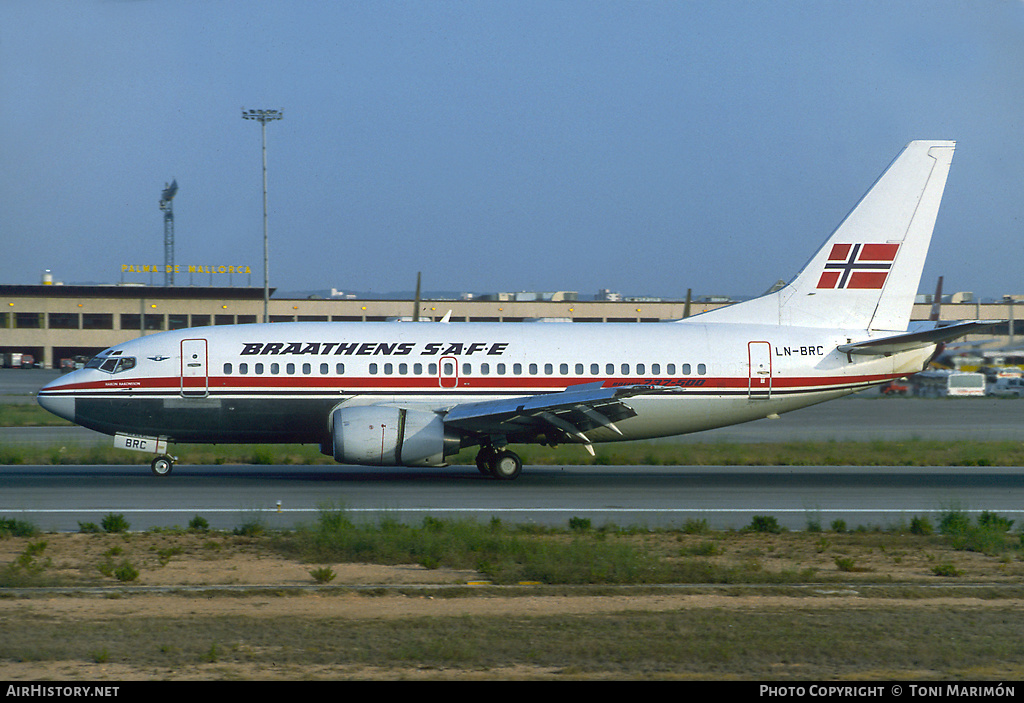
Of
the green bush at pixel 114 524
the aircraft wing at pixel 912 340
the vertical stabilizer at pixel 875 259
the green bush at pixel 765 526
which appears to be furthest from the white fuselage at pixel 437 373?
the green bush at pixel 114 524

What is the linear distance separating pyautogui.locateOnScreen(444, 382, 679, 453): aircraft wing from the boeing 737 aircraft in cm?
5

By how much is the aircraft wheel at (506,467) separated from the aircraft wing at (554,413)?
676mm

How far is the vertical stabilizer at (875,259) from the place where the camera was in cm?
2670

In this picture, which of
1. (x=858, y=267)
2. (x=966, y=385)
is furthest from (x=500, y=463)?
(x=966, y=385)

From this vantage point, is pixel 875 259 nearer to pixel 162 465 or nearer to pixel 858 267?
pixel 858 267

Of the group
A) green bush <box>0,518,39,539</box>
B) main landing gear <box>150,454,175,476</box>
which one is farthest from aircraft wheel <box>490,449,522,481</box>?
green bush <box>0,518,39,539</box>

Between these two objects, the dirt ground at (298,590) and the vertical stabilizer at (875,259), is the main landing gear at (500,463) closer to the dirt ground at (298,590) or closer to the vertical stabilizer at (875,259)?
the vertical stabilizer at (875,259)

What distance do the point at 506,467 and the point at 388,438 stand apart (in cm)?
324

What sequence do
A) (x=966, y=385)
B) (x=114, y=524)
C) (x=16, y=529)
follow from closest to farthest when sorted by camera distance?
(x=16, y=529) → (x=114, y=524) → (x=966, y=385)

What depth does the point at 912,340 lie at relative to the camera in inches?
982

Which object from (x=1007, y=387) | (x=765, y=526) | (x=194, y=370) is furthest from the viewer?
(x=1007, y=387)

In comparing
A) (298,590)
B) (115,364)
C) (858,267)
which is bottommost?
(298,590)

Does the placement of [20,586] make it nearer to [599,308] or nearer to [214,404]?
[214,404]

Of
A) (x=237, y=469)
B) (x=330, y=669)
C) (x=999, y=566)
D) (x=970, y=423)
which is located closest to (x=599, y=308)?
(x=970, y=423)
